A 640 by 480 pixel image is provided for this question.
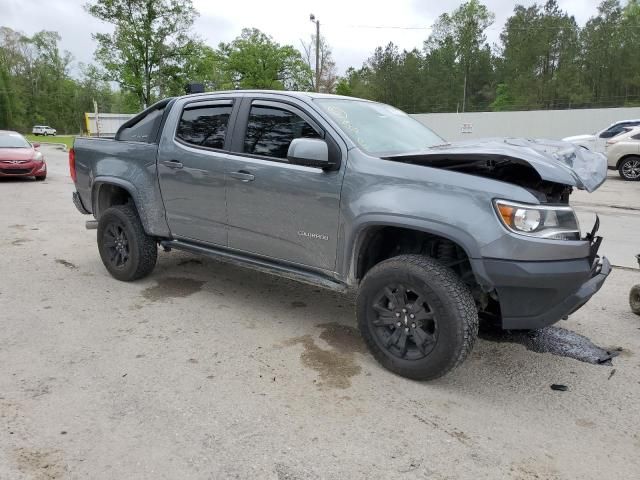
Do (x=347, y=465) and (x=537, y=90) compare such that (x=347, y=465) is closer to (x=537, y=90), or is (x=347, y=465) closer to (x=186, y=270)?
(x=186, y=270)

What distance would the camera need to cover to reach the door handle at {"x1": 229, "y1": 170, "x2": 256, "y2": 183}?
4000 millimetres

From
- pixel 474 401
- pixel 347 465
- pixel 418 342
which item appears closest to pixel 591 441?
pixel 474 401

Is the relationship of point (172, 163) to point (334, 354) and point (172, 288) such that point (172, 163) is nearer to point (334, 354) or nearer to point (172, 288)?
point (172, 288)

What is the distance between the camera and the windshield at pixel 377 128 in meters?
3.74

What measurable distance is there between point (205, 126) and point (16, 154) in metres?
11.6

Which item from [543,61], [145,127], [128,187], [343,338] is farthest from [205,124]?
[543,61]

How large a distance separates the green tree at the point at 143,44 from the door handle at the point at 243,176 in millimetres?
34836

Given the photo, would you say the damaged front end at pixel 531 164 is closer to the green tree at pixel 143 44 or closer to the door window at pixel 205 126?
the door window at pixel 205 126

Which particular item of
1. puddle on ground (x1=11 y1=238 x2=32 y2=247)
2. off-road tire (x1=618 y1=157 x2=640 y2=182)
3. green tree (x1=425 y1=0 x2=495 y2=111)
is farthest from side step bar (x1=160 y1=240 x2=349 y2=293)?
green tree (x1=425 y1=0 x2=495 y2=111)

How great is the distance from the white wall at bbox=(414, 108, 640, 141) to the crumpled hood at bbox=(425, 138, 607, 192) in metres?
22.4

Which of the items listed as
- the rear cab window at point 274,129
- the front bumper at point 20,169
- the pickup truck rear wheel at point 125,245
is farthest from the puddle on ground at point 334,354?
the front bumper at point 20,169

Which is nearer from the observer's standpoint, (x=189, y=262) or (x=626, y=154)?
(x=189, y=262)

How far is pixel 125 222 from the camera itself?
501cm

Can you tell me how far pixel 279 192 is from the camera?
151 inches
